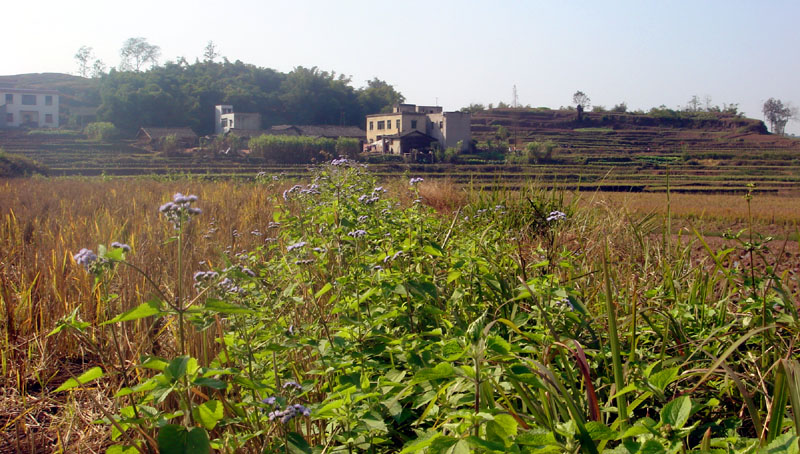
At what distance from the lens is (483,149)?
53.2m

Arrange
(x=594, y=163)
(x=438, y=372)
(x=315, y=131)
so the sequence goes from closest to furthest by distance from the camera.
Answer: (x=438, y=372), (x=594, y=163), (x=315, y=131)

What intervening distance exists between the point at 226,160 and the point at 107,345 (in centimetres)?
3826

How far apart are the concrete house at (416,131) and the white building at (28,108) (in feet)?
108

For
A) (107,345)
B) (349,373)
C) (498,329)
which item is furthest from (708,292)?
(107,345)

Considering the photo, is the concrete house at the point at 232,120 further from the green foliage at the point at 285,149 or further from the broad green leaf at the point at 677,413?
the broad green leaf at the point at 677,413

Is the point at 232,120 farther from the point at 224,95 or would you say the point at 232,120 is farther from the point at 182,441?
the point at 182,441

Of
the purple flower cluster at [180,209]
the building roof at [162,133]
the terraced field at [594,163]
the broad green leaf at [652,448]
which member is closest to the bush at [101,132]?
the terraced field at [594,163]

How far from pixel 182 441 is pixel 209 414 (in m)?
0.07

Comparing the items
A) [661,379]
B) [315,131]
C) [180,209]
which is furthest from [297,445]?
[315,131]

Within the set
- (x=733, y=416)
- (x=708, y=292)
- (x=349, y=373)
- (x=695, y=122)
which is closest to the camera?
(x=349, y=373)

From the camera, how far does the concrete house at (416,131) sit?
5188 centimetres

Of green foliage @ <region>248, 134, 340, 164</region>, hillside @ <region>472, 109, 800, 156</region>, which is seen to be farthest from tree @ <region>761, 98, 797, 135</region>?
green foliage @ <region>248, 134, 340, 164</region>

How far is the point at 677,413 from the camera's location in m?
1.24

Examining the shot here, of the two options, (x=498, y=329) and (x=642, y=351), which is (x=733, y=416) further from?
(x=498, y=329)
